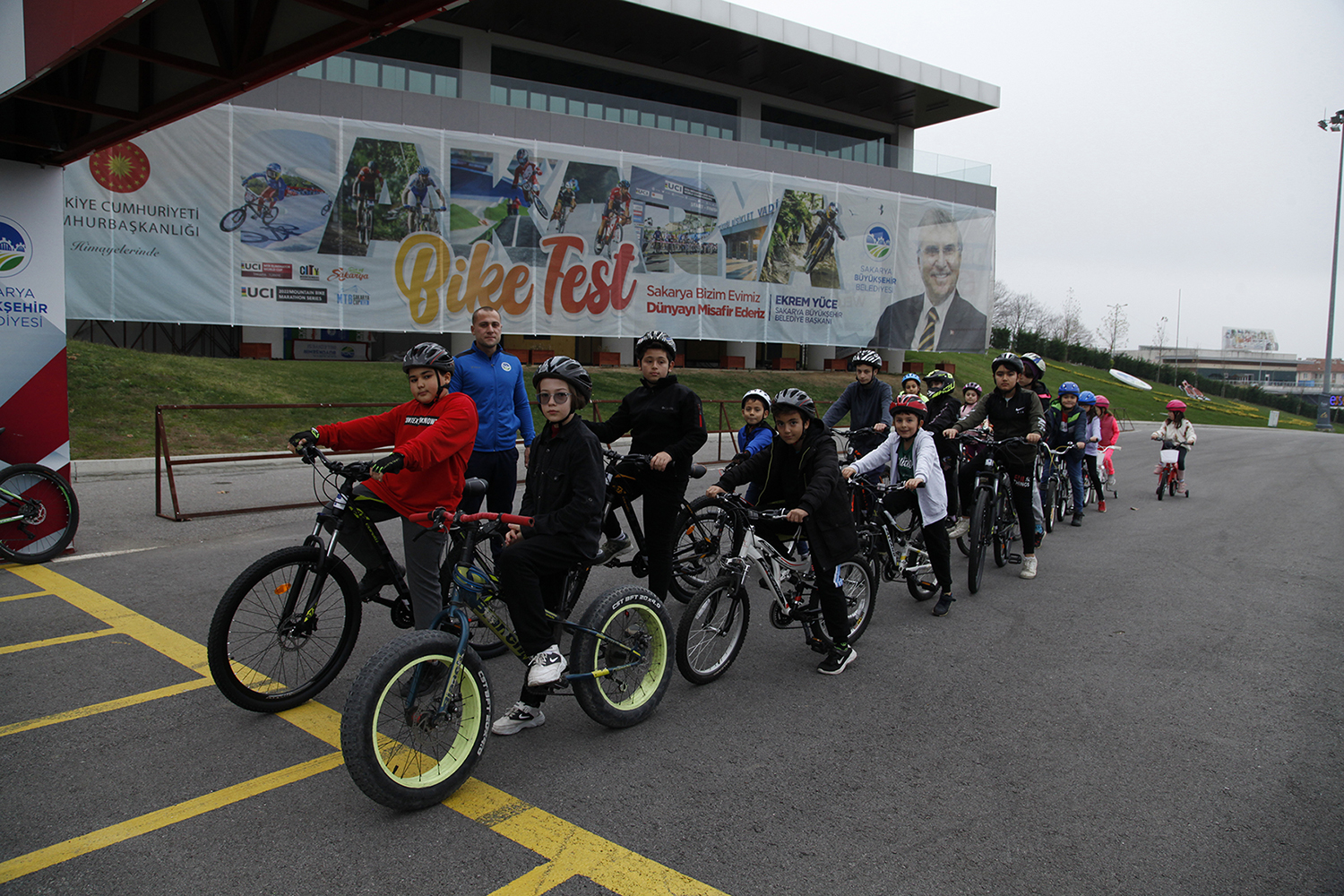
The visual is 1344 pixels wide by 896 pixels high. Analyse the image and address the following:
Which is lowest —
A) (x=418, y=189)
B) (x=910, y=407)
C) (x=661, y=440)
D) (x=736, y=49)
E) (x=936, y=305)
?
(x=661, y=440)

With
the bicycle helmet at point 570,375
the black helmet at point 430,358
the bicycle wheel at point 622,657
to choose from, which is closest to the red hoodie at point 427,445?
the black helmet at point 430,358

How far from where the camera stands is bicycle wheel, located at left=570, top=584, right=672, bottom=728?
13.3 feet

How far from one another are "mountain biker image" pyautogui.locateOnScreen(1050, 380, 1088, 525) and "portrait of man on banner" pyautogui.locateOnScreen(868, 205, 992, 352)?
21615 millimetres

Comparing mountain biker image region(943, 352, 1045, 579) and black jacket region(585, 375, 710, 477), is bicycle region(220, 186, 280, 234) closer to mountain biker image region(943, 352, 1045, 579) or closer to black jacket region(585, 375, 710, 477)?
black jacket region(585, 375, 710, 477)

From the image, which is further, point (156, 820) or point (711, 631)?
point (711, 631)

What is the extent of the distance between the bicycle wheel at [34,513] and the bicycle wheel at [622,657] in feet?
18.8

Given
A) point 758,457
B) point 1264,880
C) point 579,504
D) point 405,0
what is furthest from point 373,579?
point 1264,880

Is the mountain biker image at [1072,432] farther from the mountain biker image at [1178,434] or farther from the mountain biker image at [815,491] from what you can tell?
the mountain biker image at [815,491]

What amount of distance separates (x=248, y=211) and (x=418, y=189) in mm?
4365

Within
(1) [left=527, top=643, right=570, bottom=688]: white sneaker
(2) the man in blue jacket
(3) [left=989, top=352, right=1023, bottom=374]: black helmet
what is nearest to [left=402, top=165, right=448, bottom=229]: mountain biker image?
(2) the man in blue jacket

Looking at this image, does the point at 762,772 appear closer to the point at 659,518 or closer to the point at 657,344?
the point at 659,518

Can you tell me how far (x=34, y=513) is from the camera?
710 cm

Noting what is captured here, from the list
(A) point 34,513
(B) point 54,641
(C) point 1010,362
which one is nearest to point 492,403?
(B) point 54,641

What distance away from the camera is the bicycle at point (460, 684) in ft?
10.6
